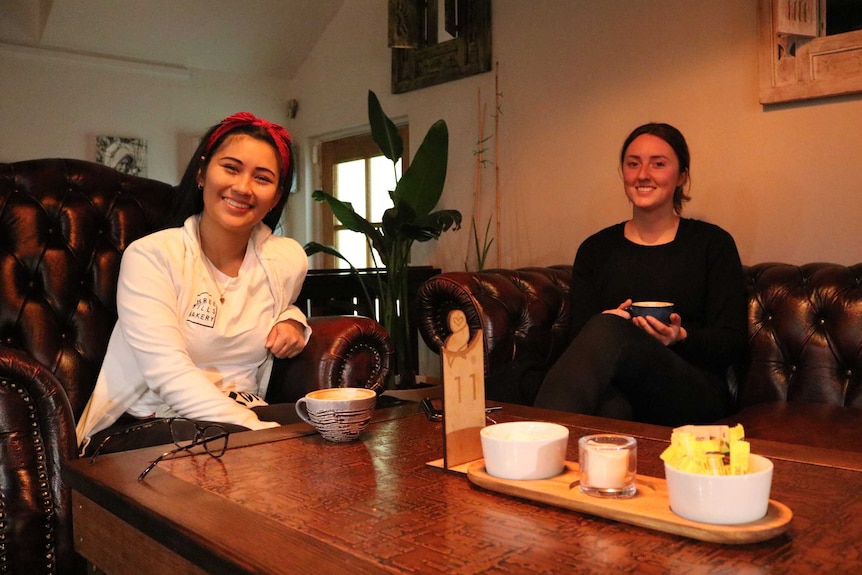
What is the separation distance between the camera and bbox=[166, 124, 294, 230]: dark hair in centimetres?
190

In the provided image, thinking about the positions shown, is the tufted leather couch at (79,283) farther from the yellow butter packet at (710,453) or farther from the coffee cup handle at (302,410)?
the yellow butter packet at (710,453)

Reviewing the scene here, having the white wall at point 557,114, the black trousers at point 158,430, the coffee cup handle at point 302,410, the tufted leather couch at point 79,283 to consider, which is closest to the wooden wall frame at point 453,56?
the white wall at point 557,114

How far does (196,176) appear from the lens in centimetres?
192

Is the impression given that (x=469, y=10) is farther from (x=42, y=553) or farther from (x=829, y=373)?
(x=42, y=553)

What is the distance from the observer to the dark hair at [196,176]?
1901 mm

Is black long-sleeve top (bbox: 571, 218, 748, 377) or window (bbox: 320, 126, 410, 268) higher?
window (bbox: 320, 126, 410, 268)

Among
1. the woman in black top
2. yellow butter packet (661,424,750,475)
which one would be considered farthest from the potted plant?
yellow butter packet (661,424,750,475)

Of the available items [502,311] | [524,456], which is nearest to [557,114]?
[502,311]

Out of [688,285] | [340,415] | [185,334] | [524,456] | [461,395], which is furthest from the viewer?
[688,285]

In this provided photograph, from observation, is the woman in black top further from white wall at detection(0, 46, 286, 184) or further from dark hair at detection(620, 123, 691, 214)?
white wall at detection(0, 46, 286, 184)

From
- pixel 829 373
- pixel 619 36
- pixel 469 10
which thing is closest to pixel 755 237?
pixel 829 373

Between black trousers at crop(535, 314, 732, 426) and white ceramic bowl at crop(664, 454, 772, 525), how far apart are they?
36.6 inches

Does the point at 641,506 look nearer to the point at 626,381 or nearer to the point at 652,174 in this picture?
the point at 626,381

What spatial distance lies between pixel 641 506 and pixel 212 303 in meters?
1.25
